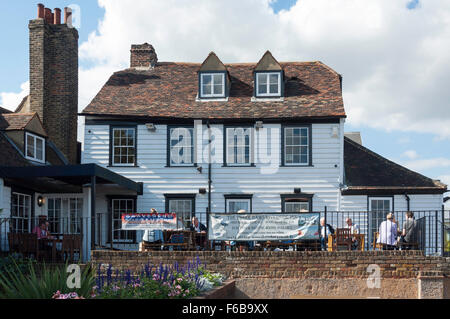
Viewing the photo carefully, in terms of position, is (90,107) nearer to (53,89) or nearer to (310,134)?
(53,89)

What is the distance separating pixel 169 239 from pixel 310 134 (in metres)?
8.56

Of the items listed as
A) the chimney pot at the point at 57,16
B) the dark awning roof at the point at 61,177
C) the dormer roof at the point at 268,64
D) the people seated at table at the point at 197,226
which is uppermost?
the chimney pot at the point at 57,16

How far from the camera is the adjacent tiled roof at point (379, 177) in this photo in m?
23.3

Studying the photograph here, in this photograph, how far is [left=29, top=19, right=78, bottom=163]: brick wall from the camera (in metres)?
25.7

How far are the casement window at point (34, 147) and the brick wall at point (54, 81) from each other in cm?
129

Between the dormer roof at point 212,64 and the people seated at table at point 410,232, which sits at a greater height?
the dormer roof at point 212,64

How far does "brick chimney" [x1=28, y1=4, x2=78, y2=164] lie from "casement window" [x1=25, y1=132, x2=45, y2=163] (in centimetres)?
129

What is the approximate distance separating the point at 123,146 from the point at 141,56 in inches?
196

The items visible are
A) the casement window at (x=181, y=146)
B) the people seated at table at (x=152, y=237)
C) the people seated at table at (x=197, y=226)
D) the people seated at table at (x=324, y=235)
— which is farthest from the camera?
the casement window at (x=181, y=146)

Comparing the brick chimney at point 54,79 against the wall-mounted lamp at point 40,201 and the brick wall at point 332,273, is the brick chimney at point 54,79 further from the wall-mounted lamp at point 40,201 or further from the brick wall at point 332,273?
the brick wall at point 332,273

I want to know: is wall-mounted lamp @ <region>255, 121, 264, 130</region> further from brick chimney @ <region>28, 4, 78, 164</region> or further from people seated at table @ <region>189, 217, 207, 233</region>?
brick chimney @ <region>28, 4, 78, 164</region>

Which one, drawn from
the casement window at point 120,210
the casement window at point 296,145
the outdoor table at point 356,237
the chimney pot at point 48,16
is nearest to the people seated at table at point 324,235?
the outdoor table at point 356,237

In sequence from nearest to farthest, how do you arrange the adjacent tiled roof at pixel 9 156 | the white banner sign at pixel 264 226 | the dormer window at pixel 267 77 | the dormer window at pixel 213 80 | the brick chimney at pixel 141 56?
the white banner sign at pixel 264 226, the adjacent tiled roof at pixel 9 156, the dormer window at pixel 267 77, the dormer window at pixel 213 80, the brick chimney at pixel 141 56

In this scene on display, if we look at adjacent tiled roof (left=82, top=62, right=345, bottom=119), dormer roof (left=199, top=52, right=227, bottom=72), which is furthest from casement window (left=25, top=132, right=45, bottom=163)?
dormer roof (left=199, top=52, right=227, bottom=72)
